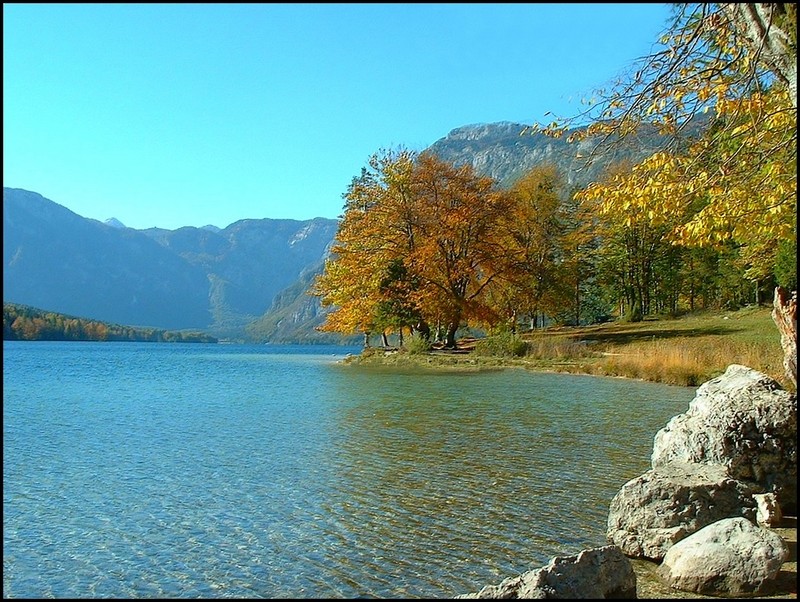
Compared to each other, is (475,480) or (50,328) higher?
(50,328)

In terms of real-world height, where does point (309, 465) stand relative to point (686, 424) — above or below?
below

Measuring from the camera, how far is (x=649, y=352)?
2778 cm

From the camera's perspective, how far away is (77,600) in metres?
5.43

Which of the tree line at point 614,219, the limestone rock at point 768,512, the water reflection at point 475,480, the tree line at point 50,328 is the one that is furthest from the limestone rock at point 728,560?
the tree line at point 50,328

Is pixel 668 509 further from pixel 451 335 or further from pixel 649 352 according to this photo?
pixel 451 335

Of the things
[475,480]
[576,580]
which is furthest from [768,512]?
[475,480]

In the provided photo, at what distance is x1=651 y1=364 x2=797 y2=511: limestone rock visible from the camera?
7312mm

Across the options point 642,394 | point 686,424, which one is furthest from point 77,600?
point 642,394

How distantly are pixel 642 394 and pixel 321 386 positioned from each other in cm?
1195

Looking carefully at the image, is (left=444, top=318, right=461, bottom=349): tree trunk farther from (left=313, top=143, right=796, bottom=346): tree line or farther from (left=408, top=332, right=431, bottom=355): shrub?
(left=408, top=332, right=431, bottom=355): shrub

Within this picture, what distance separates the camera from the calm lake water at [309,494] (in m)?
6.00

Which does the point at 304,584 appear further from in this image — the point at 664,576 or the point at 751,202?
the point at 751,202

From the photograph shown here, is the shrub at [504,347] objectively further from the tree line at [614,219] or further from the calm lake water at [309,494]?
the calm lake water at [309,494]

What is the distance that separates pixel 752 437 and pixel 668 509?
172 centimetres
